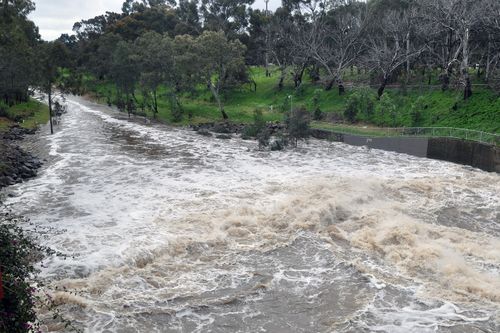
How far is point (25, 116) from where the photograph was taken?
158 feet

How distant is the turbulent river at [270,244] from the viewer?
12.0 meters

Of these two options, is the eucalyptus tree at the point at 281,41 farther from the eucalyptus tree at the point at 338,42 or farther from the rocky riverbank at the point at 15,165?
the rocky riverbank at the point at 15,165

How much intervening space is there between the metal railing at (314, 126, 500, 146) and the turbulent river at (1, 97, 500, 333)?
8.54ft

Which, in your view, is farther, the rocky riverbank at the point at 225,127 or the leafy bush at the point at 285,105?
the leafy bush at the point at 285,105

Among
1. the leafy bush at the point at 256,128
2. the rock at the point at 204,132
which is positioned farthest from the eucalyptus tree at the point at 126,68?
the leafy bush at the point at 256,128

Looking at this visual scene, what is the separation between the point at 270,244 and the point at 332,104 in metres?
32.4

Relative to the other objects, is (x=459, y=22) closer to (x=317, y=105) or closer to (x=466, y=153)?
(x=466, y=153)

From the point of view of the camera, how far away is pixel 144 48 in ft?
171

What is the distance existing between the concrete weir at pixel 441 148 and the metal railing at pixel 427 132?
461mm

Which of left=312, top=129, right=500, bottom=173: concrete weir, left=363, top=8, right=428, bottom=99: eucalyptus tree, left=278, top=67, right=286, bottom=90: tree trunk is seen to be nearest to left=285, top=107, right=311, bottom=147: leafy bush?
left=312, top=129, right=500, bottom=173: concrete weir

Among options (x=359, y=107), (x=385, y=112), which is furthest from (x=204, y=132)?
(x=385, y=112)

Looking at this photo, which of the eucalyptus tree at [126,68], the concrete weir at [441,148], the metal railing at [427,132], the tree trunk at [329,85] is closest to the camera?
the concrete weir at [441,148]

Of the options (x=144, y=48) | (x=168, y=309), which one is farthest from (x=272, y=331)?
(x=144, y=48)

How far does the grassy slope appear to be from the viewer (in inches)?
1307
